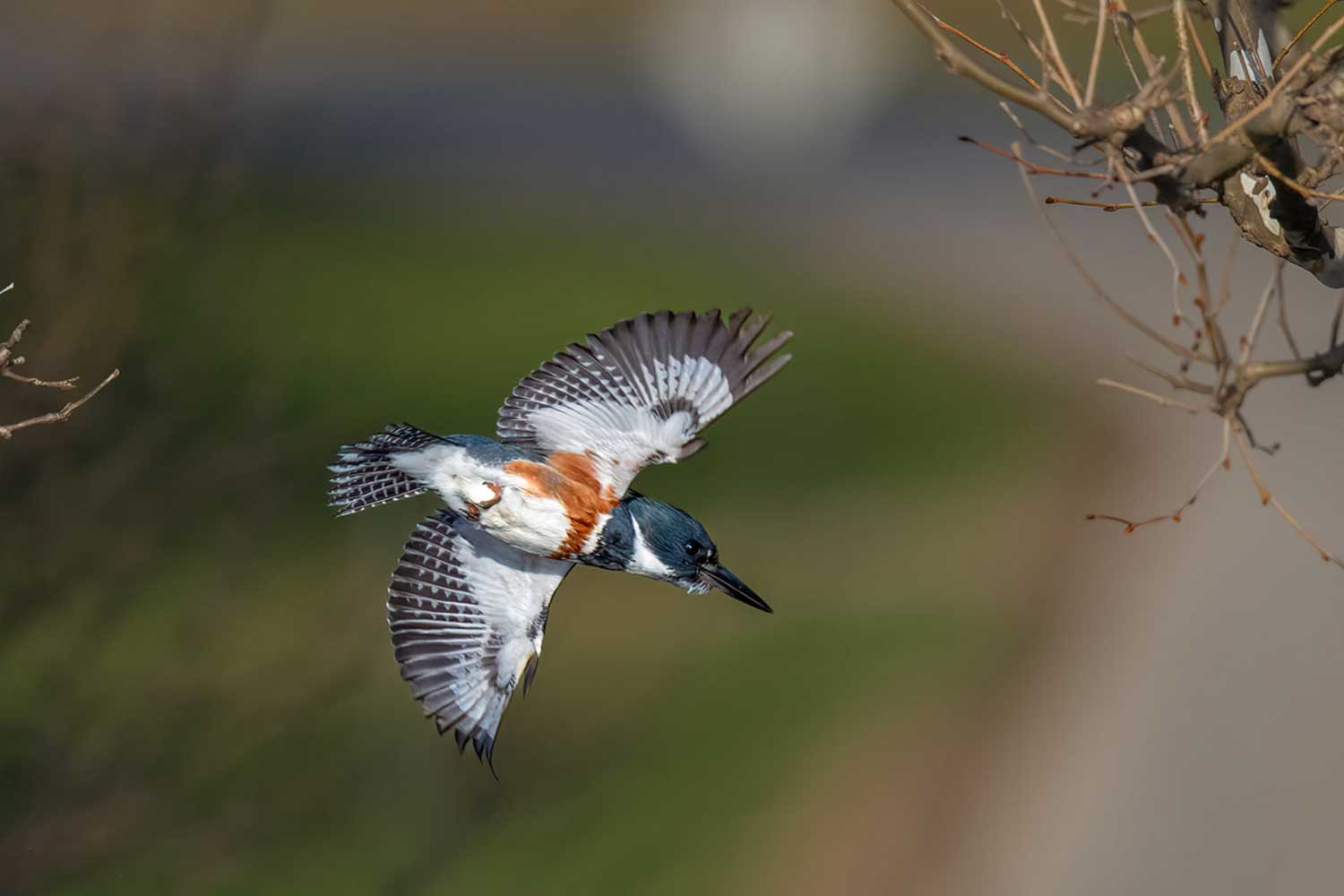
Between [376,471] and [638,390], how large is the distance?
2.58 ft

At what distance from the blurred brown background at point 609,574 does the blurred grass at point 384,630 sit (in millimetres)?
31

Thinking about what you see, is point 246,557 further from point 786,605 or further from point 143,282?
point 786,605

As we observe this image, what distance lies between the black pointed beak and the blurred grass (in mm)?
3363

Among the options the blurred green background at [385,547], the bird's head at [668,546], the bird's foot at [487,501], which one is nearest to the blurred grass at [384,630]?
the blurred green background at [385,547]

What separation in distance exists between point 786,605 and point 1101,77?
14.5m

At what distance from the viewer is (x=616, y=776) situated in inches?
332

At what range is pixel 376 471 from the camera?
451 centimetres

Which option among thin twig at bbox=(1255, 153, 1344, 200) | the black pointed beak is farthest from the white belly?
thin twig at bbox=(1255, 153, 1344, 200)

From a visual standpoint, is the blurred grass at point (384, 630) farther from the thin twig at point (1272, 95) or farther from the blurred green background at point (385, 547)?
the thin twig at point (1272, 95)

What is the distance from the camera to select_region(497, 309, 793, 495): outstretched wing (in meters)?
4.27

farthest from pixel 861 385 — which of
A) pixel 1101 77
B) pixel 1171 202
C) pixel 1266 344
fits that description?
pixel 1171 202

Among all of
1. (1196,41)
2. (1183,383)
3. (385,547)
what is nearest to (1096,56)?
(1196,41)

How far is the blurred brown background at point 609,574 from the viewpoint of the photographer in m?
7.64

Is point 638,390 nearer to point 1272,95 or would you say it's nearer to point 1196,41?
point 1196,41
